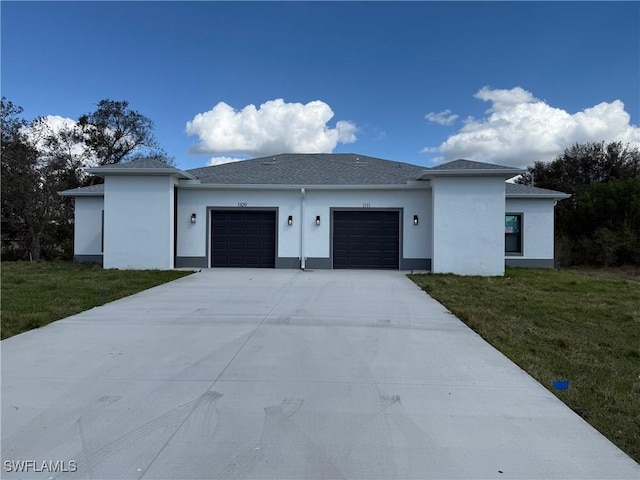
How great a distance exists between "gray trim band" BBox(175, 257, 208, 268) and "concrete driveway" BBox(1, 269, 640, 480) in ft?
30.5

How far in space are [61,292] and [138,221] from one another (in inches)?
225

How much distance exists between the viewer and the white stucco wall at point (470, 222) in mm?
14617

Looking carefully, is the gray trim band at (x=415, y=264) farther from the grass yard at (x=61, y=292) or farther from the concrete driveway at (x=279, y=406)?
the concrete driveway at (x=279, y=406)

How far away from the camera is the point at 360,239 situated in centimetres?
1658

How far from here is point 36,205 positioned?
25266 mm

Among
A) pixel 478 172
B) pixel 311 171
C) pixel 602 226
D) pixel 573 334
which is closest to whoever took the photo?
pixel 573 334

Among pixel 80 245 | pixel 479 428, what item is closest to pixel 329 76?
pixel 80 245

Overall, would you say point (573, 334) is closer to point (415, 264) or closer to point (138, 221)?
point (415, 264)

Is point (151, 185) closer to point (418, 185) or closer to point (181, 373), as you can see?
point (418, 185)

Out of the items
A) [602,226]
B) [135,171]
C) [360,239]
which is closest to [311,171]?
[360,239]

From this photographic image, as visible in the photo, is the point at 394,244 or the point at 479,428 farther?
the point at 394,244

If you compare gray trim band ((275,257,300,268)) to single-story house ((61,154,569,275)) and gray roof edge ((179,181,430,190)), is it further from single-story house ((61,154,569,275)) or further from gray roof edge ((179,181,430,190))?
gray roof edge ((179,181,430,190))

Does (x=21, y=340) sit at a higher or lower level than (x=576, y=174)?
lower

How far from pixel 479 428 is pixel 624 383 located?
212 cm
